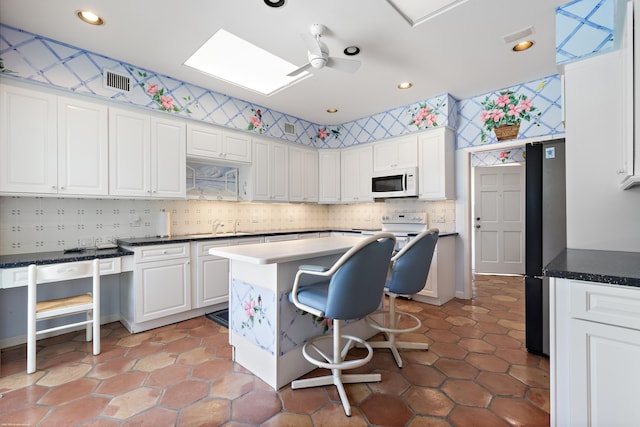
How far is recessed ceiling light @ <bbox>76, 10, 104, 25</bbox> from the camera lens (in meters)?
2.17

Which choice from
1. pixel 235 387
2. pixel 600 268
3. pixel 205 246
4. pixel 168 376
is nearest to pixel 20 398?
pixel 168 376

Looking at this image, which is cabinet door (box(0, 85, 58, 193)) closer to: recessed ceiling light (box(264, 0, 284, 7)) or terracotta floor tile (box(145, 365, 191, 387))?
terracotta floor tile (box(145, 365, 191, 387))

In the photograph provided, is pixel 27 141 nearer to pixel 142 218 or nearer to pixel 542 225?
pixel 142 218

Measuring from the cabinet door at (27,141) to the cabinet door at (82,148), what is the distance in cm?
5

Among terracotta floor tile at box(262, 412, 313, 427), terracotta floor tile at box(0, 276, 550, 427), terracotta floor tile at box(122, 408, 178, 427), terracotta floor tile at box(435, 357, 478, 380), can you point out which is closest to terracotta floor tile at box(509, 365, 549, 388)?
terracotta floor tile at box(0, 276, 550, 427)

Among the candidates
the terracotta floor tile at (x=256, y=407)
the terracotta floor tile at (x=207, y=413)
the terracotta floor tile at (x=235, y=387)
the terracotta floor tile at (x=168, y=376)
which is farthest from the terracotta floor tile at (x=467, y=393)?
the terracotta floor tile at (x=168, y=376)

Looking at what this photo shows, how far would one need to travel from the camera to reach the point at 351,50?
2668 millimetres

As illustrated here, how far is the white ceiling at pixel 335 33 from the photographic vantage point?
2.11 metres

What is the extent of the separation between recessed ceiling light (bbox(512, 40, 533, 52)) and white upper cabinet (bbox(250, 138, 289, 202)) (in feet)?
9.91

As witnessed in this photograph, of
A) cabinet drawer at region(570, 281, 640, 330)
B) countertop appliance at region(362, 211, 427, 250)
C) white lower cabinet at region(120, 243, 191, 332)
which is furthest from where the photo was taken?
countertop appliance at region(362, 211, 427, 250)

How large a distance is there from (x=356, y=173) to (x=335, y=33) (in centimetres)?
251

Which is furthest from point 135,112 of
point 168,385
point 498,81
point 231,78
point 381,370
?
point 498,81

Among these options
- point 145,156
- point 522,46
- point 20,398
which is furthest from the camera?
point 145,156

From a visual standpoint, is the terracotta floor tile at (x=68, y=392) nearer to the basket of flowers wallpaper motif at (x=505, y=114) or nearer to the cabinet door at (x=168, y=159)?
the cabinet door at (x=168, y=159)
